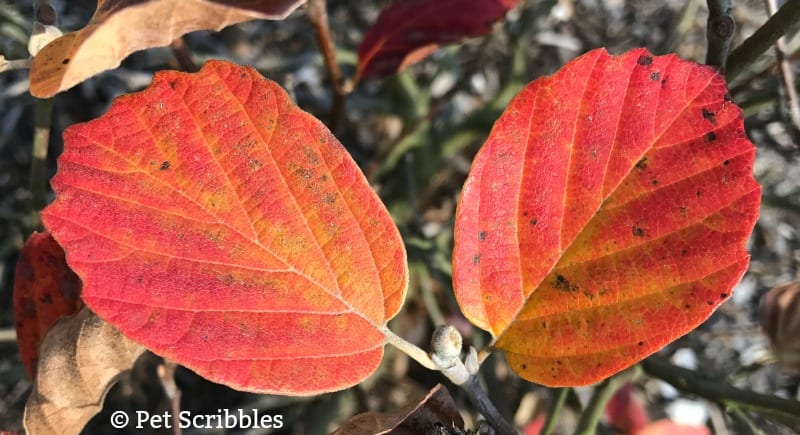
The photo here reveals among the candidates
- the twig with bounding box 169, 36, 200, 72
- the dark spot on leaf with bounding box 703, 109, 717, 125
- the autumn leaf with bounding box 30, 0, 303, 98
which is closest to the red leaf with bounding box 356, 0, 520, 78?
the twig with bounding box 169, 36, 200, 72

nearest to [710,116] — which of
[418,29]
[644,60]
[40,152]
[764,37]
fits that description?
[644,60]

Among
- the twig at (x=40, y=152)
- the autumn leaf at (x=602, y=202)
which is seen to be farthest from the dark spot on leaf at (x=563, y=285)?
the twig at (x=40, y=152)

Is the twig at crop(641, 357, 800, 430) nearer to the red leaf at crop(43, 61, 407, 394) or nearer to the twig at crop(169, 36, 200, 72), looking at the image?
the red leaf at crop(43, 61, 407, 394)

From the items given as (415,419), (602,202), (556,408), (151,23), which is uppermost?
(151,23)

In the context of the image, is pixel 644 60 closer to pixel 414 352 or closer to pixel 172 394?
pixel 414 352

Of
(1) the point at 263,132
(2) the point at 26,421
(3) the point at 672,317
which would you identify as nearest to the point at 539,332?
(3) the point at 672,317

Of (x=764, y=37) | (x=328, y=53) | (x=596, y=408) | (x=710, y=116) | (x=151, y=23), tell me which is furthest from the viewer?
(x=328, y=53)

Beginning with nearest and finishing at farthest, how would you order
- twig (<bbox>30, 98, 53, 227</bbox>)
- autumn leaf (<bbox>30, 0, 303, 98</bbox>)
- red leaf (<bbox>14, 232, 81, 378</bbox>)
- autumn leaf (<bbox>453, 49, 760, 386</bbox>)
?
autumn leaf (<bbox>30, 0, 303, 98</bbox>), autumn leaf (<bbox>453, 49, 760, 386</bbox>), red leaf (<bbox>14, 232, 81, 378</bbox>), twig (<bbox>30, 98, 53, 227</bbox>)
